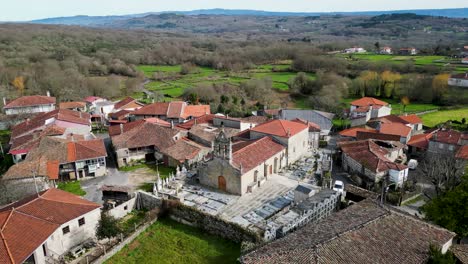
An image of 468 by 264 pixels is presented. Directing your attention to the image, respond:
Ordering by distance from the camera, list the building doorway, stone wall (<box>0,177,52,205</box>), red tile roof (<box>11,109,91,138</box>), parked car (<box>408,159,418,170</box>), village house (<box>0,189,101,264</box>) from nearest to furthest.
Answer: village house (<box>0,189,101,264</box>) → stone wall (<box>0,177,52,205</box>) → the building doorway → parked car (<box>408,159,418,170</box>) → red tile roof (<box>11,109,91,138</box>)

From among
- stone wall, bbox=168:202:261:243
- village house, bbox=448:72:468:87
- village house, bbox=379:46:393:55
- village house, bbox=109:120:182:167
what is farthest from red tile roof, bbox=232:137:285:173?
village house, bbox=379:46:393:55

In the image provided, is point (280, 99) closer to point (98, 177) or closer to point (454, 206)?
point (98, 177)

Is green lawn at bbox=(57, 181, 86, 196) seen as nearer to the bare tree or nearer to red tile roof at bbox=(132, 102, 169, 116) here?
red tile roof at bbox=(132, 102, 169, 116)

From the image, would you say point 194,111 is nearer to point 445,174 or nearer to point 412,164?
point 412,164

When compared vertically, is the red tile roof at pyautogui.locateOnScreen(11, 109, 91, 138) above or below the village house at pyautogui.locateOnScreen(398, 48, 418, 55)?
below

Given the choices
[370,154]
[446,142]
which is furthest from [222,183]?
[446,142]
